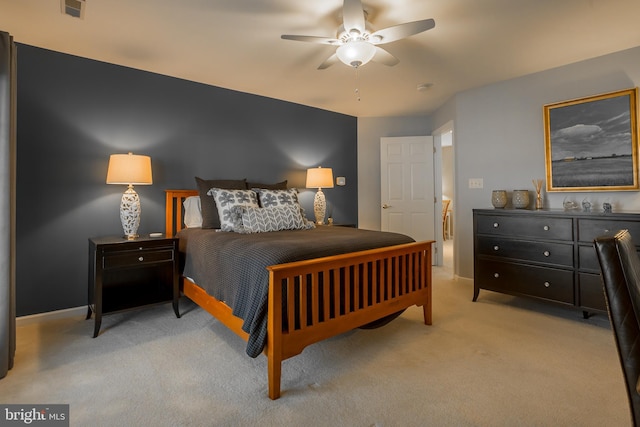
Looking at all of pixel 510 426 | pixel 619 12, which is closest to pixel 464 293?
pixel 510 426

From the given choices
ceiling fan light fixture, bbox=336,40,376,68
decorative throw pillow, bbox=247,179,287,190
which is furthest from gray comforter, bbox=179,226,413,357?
ceiling fan light fixture, bbox=336,40,376,68

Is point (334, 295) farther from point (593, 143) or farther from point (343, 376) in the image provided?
point (593, 143)

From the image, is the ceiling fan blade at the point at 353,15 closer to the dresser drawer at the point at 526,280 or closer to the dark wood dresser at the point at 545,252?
the dark wood dresser at the point at 545,252

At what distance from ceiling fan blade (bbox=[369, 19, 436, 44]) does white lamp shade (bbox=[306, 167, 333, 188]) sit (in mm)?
2031

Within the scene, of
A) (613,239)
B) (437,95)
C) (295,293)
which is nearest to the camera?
(613,239)

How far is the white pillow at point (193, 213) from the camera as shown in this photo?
3203 millimetres

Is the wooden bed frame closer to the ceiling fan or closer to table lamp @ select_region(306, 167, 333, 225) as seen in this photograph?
the ceiling fan

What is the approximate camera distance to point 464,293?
3.50 m

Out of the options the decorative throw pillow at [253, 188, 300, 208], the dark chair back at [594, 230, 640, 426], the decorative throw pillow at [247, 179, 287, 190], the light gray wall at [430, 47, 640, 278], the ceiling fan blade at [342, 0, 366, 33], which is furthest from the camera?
the decorative throw pillow at [247, 179, 287, 190]

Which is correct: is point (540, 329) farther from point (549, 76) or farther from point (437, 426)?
point (549, 76)

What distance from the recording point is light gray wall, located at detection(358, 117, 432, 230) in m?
5.05

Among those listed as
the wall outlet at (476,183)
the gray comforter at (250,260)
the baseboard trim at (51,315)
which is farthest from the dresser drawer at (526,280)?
the baseboard trim at (51,315)

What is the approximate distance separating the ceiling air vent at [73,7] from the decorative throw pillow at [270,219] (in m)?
1.75

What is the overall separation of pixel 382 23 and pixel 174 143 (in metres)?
2.34
